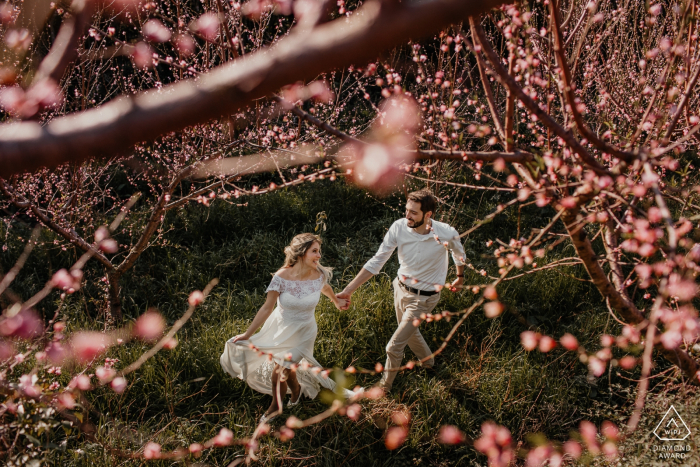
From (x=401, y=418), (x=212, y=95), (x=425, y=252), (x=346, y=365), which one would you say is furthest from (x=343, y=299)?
(x=212, y=95)

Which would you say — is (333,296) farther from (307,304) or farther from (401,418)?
(401,418)

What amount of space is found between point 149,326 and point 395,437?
277 cm

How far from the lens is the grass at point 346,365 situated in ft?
10.2

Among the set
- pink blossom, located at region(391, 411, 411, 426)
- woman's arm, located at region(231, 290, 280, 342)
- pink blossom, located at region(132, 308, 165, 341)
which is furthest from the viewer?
pink blossom, located at region(132, 308, 165, 341)

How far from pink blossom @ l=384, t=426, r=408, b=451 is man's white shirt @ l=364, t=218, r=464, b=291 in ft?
3.44

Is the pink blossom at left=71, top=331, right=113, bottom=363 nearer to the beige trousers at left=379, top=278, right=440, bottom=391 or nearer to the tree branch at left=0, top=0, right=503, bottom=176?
the beige trousers at left=379, top=278, right=440, bottom=391

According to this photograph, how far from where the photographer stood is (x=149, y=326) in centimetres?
441

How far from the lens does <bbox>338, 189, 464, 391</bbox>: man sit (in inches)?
134

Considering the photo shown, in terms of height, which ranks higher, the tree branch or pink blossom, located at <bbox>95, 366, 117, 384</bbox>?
the tree branch


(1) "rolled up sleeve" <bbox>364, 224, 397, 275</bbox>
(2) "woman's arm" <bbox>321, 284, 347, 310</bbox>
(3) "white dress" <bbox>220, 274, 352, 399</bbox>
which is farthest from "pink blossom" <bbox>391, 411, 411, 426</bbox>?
(1) "rolled up sleeve" <bbox>364, 224, 397, 275</bbox>

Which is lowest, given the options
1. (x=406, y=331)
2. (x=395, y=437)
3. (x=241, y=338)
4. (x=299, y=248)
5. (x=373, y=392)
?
(x=395, y=437)

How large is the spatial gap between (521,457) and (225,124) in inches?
150

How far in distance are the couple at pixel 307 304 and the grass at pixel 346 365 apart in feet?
0.67

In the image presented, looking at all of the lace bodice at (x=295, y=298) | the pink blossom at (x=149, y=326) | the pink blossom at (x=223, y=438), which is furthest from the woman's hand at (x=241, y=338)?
the pink blossom at (x=149, y=326)
